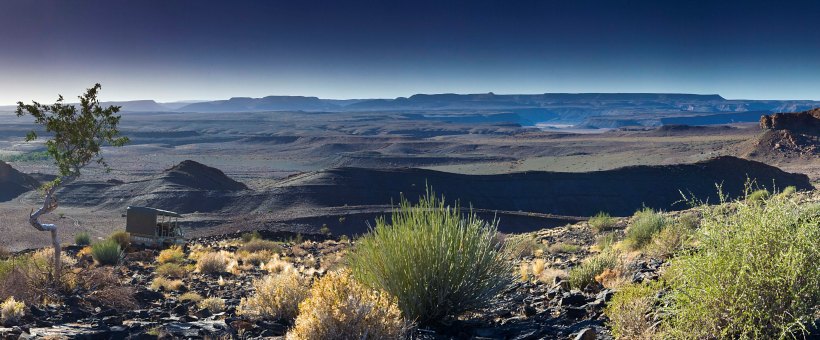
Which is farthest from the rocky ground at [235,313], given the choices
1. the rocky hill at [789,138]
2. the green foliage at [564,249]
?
the rocky hill at [789,138]

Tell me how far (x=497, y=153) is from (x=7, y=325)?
360 feet

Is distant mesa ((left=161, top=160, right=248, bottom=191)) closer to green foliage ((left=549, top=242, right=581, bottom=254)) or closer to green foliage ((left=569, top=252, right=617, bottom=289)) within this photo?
green foliage ((left=549, top=242, right=581, bottom=254))

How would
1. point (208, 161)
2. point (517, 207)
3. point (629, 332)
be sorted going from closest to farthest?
1. point (629, 332)
2. point (517, 207)
3. point (208, 161)

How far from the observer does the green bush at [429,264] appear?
662 cm

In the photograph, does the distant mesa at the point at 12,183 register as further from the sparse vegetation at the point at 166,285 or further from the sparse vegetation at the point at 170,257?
the sparse vegetation at the point at 166,285

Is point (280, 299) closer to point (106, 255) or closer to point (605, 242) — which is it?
point (605, 242)

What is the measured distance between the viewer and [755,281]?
4617mm

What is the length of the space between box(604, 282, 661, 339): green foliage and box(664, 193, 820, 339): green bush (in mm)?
363

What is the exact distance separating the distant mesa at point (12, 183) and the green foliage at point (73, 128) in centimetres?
5162

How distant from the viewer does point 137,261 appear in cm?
1714

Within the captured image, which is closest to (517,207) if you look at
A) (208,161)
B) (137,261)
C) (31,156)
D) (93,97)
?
(137,261)

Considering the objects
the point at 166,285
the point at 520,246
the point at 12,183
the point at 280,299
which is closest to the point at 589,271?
the point at 280,299

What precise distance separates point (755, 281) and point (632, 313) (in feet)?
3.80

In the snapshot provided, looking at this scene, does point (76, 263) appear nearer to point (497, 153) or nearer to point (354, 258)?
point (354, 258)
